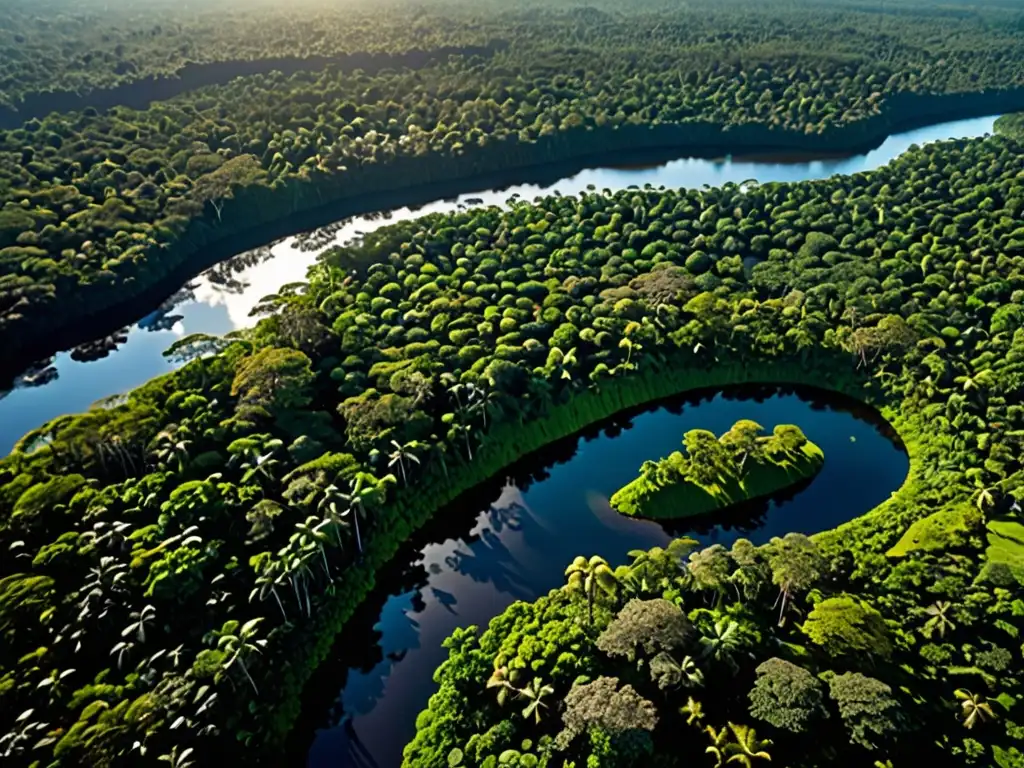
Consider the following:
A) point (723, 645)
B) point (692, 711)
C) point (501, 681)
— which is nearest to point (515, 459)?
point (501, 681)

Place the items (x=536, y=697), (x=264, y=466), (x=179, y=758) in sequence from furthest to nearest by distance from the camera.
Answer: (x=264, y=466)
(x=536, y=697)
(x=179, y=758)

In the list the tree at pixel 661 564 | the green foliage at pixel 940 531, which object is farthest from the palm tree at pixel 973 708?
the tree at pixel 661 564

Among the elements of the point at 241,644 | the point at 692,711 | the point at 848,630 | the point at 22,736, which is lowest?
the point at 692,711

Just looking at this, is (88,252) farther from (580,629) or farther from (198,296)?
(580,629)

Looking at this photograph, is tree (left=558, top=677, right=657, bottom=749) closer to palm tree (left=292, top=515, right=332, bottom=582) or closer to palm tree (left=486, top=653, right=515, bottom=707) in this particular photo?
palm tree (left=486, top=653, right=515, bottom=707)

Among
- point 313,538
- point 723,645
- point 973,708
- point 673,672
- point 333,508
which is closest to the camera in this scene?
point 973,708

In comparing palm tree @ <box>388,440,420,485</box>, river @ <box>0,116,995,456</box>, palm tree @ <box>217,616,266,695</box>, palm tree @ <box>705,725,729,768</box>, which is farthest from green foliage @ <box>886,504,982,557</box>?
river @ <box>0,116,995,456</box>

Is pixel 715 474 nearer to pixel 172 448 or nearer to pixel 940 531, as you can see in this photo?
pixel 940 531

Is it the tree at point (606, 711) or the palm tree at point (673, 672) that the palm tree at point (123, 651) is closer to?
the tree at point (606, 711)
